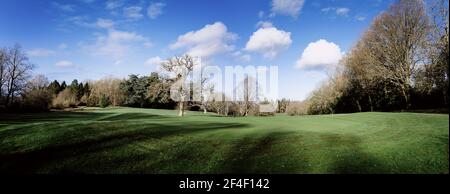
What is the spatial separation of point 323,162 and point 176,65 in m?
36.0

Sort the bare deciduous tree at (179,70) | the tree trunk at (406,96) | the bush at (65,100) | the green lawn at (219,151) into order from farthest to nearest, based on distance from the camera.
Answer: the bush at (65,100), the bare deciduous tree at (179,70), the tree trunk at (406,96), the green lawn at (219,151)

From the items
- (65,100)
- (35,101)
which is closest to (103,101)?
(65,100)

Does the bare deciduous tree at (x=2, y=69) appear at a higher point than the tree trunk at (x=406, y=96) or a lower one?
higher

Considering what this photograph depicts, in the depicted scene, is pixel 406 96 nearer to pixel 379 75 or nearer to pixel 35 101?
pixel 379 75

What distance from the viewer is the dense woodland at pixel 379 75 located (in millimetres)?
35531

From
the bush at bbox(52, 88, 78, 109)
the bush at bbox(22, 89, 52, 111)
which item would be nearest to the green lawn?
the bush at bbox(22, 89, 52, 111)

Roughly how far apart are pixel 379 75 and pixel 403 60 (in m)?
3.55

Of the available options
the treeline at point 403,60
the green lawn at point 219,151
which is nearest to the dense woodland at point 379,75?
the treeline at point 403,60

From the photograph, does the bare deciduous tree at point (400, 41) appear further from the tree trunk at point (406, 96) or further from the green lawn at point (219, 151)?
the green lawn at point (219, 151)

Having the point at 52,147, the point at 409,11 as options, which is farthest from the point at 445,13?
the point at 52,147
